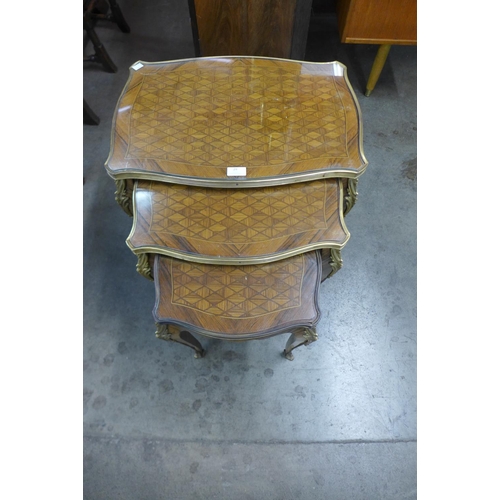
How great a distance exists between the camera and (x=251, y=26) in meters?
1.96

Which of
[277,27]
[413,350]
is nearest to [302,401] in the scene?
[413,350]

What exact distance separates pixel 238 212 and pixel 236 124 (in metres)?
0.36

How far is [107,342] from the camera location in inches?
74.9

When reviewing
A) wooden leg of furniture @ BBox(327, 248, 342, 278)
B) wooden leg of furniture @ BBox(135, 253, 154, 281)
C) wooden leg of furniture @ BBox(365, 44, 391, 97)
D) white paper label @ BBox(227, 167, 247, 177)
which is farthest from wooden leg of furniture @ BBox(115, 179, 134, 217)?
wooden leg of furniture @ BBox(365, 44, 391, 97)

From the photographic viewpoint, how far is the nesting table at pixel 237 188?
135 centimetres

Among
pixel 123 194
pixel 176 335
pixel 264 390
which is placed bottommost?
pixel 264 390

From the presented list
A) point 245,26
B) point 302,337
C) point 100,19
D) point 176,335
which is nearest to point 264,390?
point 302,337

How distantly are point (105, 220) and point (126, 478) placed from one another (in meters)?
1.24

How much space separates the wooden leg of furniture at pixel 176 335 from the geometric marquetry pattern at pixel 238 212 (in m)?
0.32

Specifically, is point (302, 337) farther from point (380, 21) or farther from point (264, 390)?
point (380, 21)

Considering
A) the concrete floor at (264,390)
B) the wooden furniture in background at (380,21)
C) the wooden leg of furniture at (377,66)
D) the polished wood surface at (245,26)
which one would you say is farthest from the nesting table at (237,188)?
the wooden leg of furniture at (377,66)

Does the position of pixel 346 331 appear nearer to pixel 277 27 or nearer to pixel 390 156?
pixel 390 156

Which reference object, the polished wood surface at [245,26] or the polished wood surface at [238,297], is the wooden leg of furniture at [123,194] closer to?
the polished wood surface at [238,297]

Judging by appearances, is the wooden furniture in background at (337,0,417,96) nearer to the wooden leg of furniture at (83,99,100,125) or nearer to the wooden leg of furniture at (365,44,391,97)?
the wooden leg of furniture at (365,44,391,97)
